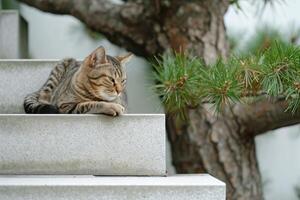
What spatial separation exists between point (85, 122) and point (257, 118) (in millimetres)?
753

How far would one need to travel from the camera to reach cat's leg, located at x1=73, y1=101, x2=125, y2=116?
1.49m

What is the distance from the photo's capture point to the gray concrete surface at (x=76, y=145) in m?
1.48

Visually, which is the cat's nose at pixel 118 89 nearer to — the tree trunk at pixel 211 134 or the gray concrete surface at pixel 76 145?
the gray concrete surface at pixel 76 145

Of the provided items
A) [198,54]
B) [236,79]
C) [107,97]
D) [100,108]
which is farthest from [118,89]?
[198,54]

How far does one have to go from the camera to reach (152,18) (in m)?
2.14

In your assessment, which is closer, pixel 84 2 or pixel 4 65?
pixel 4 65

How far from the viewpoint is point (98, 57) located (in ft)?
5.42

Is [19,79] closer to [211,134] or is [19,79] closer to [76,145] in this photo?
[76,145]

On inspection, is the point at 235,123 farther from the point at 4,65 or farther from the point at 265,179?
the point at 4,65

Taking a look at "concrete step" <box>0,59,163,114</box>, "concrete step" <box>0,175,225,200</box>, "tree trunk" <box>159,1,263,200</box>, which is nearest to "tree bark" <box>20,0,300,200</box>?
"tree trunk" <box>159,1,263,200</box>

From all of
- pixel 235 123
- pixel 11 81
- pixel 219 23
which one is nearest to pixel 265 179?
pixel 235 123

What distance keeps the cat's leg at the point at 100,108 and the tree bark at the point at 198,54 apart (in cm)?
59

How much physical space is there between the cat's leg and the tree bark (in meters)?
0.59

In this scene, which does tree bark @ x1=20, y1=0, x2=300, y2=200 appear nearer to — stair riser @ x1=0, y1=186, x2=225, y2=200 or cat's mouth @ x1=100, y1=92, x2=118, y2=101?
cat's mouth @ x1=100, y1=92, x2=118, y2=101
